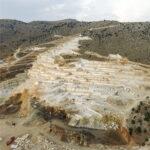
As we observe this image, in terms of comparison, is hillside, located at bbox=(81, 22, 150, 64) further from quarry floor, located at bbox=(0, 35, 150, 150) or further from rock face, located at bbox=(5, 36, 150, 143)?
quarry floor, located at bbox=(0, 35, 150, 150)

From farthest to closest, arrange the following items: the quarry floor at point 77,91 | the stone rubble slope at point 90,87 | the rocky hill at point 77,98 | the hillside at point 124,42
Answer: the hillside at point 124,42 < the stone rubble slope at point 90,87 < the quarry floor at point 77,91 < the rocky hill at point 77,98

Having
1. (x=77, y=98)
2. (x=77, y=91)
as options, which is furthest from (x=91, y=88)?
(x=77, y=98)

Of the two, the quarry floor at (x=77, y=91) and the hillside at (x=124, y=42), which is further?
the hillside at (x=124, y=42)

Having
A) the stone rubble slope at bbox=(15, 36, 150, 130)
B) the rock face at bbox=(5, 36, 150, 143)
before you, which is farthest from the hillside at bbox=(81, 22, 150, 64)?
the stone rubble slope at bbox=(15, 36, 150, 130)

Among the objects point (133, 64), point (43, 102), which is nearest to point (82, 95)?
point (43, 102)

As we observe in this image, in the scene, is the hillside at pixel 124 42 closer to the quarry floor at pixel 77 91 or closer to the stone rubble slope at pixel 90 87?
the stone rubble slope at pixel 90 87

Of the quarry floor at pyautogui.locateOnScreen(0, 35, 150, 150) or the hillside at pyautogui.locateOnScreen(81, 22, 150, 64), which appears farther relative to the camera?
the hillside at pyautogui.locateOnScreen(81, 22, 150, 64)

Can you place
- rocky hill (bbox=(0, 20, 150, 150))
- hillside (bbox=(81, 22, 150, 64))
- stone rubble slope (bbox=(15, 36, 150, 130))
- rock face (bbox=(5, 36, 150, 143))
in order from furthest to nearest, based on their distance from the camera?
hillside (bbox=(81, 22, 150, 64)) < stone rubble slope (bbox=(15, 36, 150, 130)) < rock face (bbox=(5, 36, 150, 143)) < rocky hill (bbox=(0, 20, 150, 150))

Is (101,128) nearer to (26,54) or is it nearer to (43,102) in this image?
(43,102)

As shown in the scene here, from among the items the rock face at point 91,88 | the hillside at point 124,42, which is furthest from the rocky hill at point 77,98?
the hillside at point 124,42
